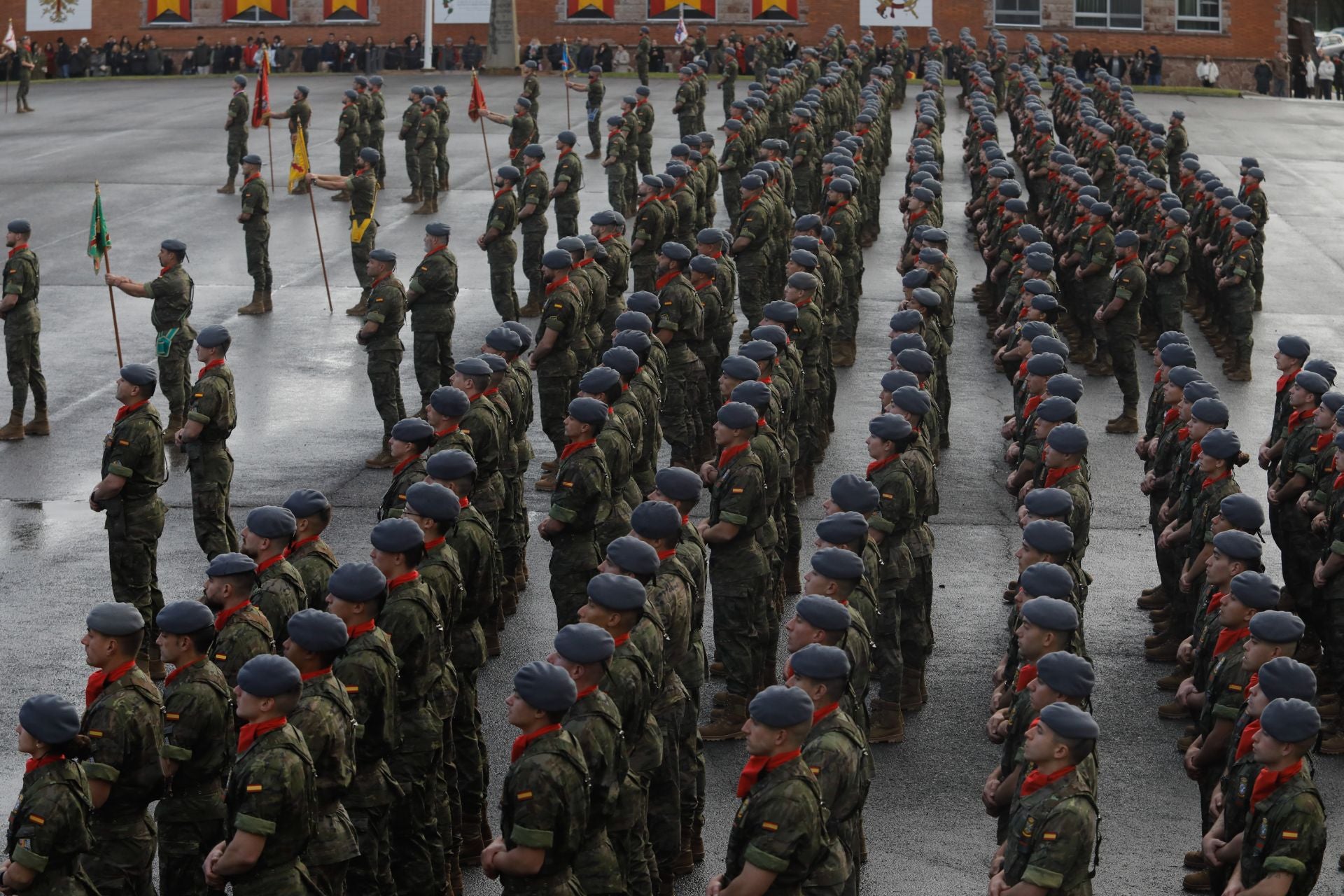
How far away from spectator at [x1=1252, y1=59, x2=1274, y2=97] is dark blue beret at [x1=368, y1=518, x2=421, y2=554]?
42.2 metres

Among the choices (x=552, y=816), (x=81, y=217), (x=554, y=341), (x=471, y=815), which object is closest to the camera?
(x=552, y=816)

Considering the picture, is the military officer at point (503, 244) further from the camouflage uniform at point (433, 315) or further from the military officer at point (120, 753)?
the military officer at point (120, 753)

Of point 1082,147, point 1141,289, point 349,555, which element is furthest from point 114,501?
point 1082,147

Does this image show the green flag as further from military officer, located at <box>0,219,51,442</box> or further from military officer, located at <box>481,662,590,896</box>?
military officer, located at <box>481,662,590,896</box>

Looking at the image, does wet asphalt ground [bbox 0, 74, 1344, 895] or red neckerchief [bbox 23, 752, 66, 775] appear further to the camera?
wet asphalt ground [bbox 0, 74, 1344, 895]

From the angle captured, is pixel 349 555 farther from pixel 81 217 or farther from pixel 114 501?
pixel 81 217

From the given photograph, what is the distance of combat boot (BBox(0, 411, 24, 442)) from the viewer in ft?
52.2

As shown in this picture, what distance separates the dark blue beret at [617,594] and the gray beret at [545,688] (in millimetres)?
1002

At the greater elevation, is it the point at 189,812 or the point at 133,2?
the point at 133,2

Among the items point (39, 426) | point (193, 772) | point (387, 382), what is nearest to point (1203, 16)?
point (387, 382)

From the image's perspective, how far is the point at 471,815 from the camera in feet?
29.6

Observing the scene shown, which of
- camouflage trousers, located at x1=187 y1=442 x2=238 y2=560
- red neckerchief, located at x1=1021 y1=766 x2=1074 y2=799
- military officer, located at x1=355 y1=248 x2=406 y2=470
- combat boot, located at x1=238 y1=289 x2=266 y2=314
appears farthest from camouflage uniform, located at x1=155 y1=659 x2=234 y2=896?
combat boot, located at x1=238 y1=289 x2=266 y2=314

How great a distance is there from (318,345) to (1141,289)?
893cm

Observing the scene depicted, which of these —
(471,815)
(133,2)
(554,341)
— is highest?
(133,2)
